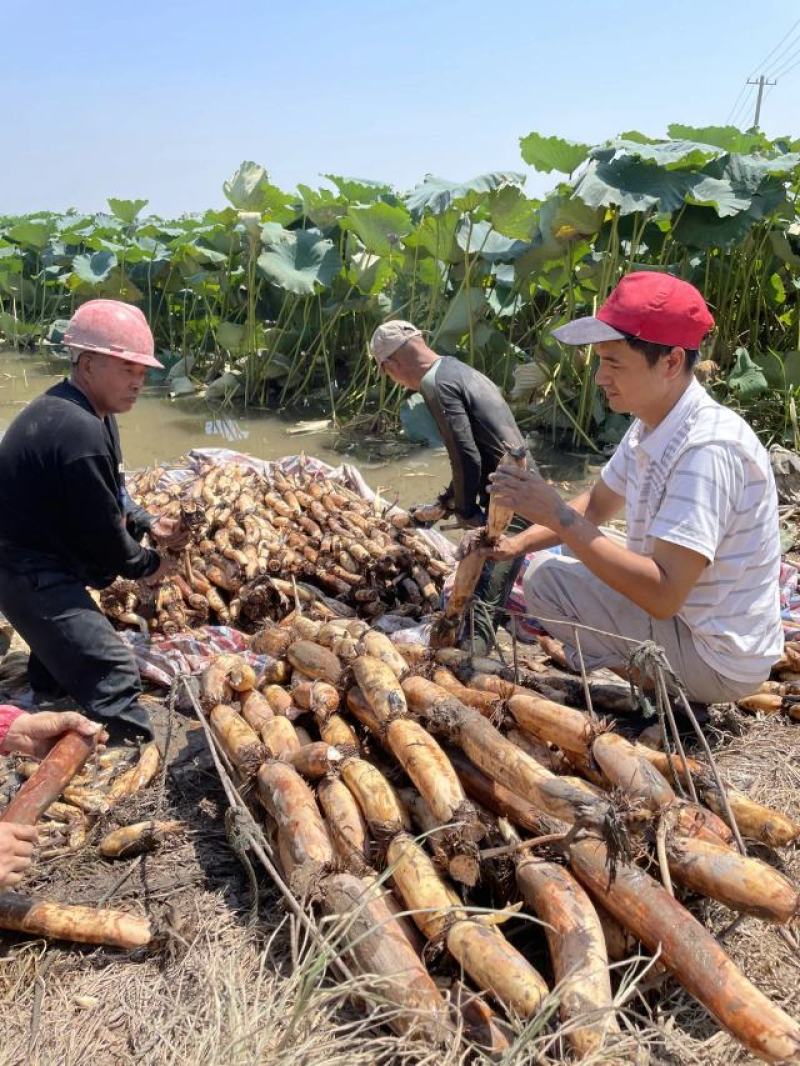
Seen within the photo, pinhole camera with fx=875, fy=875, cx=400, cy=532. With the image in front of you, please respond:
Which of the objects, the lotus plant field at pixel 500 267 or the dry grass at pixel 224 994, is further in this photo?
the lotus plant field at pixel 500 267

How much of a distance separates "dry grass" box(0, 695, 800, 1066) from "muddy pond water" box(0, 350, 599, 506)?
540 centimetres

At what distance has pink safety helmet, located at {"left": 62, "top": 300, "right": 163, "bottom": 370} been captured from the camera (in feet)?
12.7

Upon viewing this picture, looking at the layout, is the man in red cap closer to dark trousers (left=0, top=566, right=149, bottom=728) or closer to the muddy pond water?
dark trousers (left=0, top=566, right=149, bottom=728)

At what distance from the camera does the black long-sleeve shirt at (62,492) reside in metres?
3.80

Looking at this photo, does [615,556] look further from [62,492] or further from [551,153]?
[551,153]

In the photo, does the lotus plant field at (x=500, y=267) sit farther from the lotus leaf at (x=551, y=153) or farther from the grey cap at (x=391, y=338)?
the grey cap at (x=391, y=338)

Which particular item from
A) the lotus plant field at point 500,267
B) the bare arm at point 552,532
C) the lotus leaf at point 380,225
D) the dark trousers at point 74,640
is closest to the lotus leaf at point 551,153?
the lotus plant field at point 500,267

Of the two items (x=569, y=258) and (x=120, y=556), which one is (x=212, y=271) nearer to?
(x=569, y=258)

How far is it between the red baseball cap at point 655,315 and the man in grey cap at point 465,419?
157cm

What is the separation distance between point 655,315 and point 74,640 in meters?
2.85

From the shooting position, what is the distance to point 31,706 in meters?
4.43

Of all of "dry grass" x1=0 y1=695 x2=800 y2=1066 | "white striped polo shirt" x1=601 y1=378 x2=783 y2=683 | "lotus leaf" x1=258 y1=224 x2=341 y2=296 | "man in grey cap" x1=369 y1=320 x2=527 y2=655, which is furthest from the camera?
"lotus leaf" x1=258 y1=224 x2=341 y2=296

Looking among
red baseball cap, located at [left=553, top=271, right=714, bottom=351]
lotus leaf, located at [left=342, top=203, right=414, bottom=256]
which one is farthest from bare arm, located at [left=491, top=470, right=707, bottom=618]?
lotus leaf, located at [left=342, top=203, right=414, bottom=256]

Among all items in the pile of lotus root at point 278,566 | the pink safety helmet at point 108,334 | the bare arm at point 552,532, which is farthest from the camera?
the pile of lotus root at point 278,566
